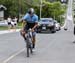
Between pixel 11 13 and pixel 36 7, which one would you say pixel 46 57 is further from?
pixel 36 7

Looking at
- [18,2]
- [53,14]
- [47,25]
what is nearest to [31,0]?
[53,14]

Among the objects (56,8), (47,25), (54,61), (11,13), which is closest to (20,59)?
(54,61)

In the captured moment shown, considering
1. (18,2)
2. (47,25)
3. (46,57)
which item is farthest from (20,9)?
(46,57)

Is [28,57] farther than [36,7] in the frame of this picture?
No

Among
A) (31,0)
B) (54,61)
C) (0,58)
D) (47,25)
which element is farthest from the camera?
(31,0)

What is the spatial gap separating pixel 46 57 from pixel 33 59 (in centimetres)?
79

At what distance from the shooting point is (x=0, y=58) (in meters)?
13.2

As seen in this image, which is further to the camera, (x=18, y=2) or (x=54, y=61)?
(x=18, y=2)

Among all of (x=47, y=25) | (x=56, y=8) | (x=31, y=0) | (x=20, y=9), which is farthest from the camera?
(x=56, y=8)

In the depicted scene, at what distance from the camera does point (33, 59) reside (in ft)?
42.1

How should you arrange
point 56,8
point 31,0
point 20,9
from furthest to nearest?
point 56,8 → point 31,0 → point 20,9

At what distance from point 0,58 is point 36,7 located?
76.5m

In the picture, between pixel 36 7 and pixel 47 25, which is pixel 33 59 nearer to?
pixel 47 25

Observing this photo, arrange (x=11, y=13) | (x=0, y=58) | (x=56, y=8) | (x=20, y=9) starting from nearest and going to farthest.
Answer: (x=0, y=58) < (x=11, y=13) < (x=20, y=9) < (x=56, y=8)
